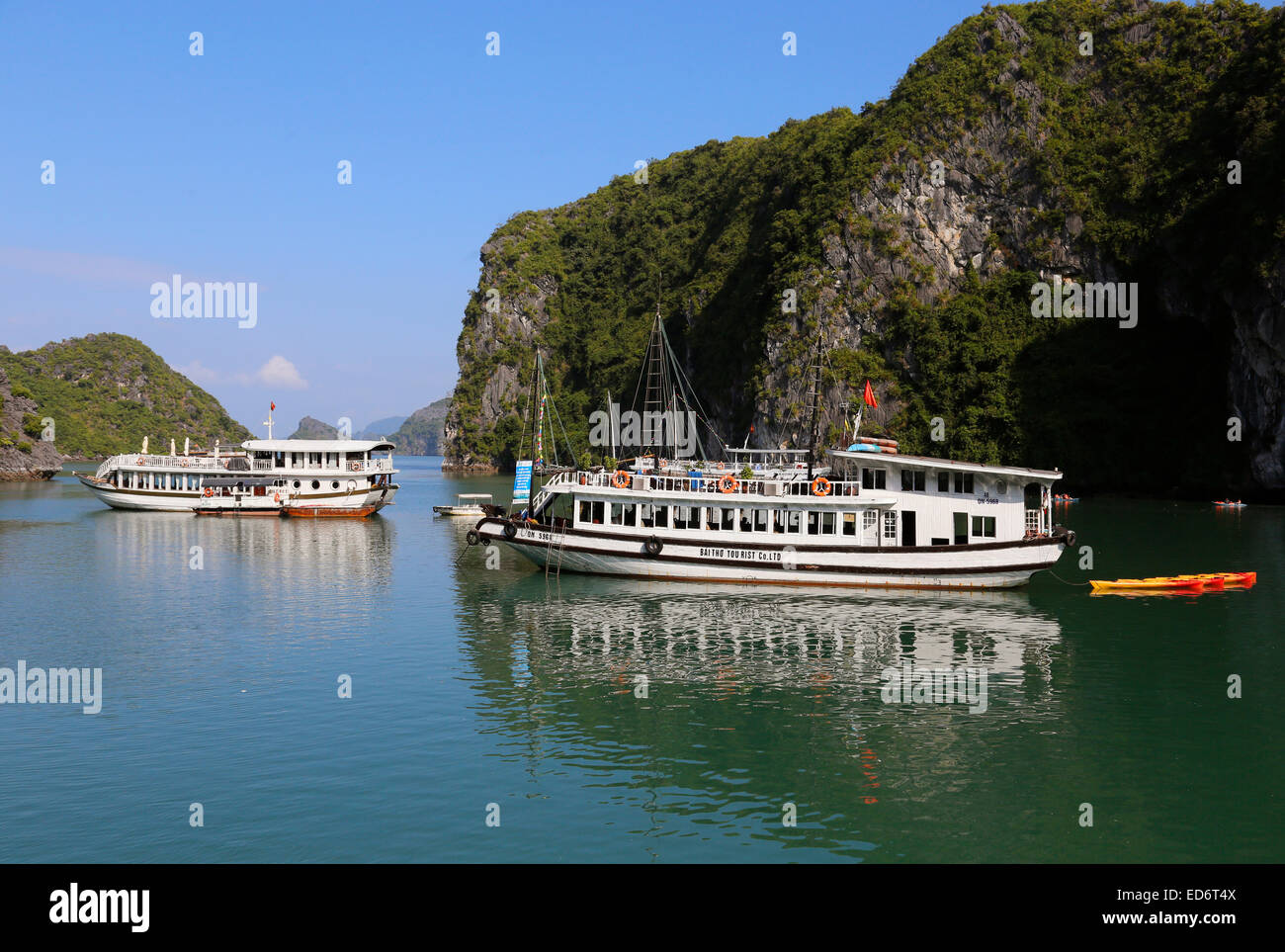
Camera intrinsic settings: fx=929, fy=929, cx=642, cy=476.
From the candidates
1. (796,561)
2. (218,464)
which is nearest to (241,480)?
(218,464)

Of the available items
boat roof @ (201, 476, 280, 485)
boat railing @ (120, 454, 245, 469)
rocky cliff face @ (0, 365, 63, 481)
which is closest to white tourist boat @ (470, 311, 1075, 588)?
boat roof @ (201, 476, 280, 485)

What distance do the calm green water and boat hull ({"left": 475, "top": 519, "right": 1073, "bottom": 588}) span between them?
4.50 ft

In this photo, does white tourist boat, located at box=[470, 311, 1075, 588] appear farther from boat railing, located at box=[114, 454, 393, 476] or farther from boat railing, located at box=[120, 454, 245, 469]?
boat railing, located at box=[120, 454, 245, 469]

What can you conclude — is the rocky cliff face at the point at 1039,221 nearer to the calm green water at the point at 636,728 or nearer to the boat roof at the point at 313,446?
the boat roof at the point at 313,446

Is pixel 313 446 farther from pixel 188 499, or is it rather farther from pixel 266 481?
pixel 188 499

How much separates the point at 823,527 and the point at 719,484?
5.46m

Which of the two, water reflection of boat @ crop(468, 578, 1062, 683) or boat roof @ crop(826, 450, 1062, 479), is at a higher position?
boat roof @ crop(826, 450, 1062, 479)

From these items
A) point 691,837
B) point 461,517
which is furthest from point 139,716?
point 461,517

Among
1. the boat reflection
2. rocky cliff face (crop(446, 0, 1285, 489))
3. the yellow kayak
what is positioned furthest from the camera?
rocky cliff face (crop(446, 0, 1285, 489))

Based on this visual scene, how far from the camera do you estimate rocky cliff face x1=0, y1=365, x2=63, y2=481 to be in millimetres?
139500

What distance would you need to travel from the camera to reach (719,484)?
45.7 metres

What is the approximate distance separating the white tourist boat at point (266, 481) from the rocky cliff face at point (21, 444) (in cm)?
6549

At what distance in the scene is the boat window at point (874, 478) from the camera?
44.2 meters
